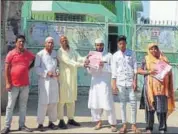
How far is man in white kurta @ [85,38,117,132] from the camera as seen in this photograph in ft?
25.0

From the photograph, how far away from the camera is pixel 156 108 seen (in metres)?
7.33

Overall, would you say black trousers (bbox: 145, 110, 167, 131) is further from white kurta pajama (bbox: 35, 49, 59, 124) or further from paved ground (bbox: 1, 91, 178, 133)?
white kurta pajama (bbox: 35, 49, 59, 124)

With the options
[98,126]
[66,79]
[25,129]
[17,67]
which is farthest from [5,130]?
[98,126]

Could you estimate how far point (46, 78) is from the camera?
7598 mm

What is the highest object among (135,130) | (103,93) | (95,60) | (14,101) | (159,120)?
(95,60)

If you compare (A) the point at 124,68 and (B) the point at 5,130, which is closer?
(B) the point at 5,130

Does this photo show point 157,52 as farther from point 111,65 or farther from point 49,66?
point 49,66

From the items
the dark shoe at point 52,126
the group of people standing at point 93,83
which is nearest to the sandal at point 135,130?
the group of people standing at point 93,83

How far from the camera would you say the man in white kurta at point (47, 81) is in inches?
298

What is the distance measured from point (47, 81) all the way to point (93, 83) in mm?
874

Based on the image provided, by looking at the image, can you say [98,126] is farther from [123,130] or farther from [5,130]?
[5,130]

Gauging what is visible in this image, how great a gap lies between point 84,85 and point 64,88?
4.23 m

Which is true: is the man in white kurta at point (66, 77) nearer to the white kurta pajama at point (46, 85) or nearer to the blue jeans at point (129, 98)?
the white kurta pajama at point (46, 85)

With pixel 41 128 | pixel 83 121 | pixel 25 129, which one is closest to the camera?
pixel 25 129
